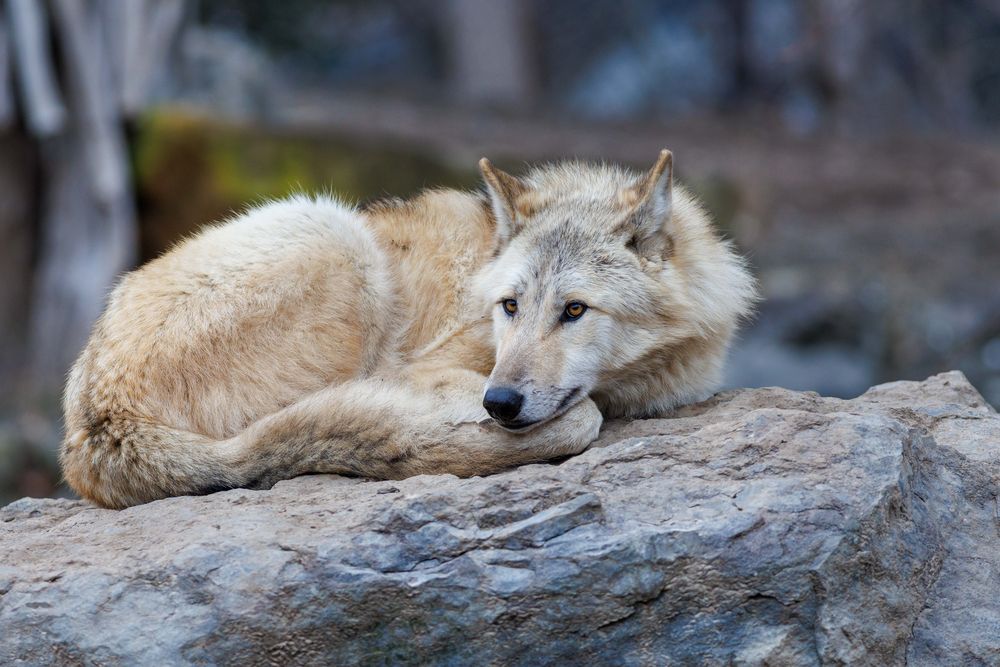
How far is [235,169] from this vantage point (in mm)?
12305

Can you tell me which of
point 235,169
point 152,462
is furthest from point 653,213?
point 235,169

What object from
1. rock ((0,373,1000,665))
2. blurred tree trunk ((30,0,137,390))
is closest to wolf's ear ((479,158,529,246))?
rock ((0,373,1000,665))

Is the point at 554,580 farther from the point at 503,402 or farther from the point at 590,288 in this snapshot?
the point at 590,288

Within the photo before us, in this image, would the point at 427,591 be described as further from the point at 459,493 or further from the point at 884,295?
the point at 884,295

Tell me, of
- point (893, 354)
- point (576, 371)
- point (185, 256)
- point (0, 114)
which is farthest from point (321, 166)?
point (576, 371)

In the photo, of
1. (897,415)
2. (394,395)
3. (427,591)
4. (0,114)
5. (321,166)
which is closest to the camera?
(427,591)

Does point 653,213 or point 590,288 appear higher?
point 653,213

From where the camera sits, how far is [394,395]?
15.5ft

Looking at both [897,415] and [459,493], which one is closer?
[459,493]

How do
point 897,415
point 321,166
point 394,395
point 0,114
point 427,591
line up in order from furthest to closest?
point 321,166 → point 0,114 → point 897,415 → point 394,395 → point 427,591

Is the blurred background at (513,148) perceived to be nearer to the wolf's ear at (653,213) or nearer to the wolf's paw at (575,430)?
the wolf's ear at (653,213)

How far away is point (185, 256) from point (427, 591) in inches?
89.3

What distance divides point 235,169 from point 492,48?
36.1ft

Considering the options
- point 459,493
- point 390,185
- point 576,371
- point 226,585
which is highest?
point 390,185
